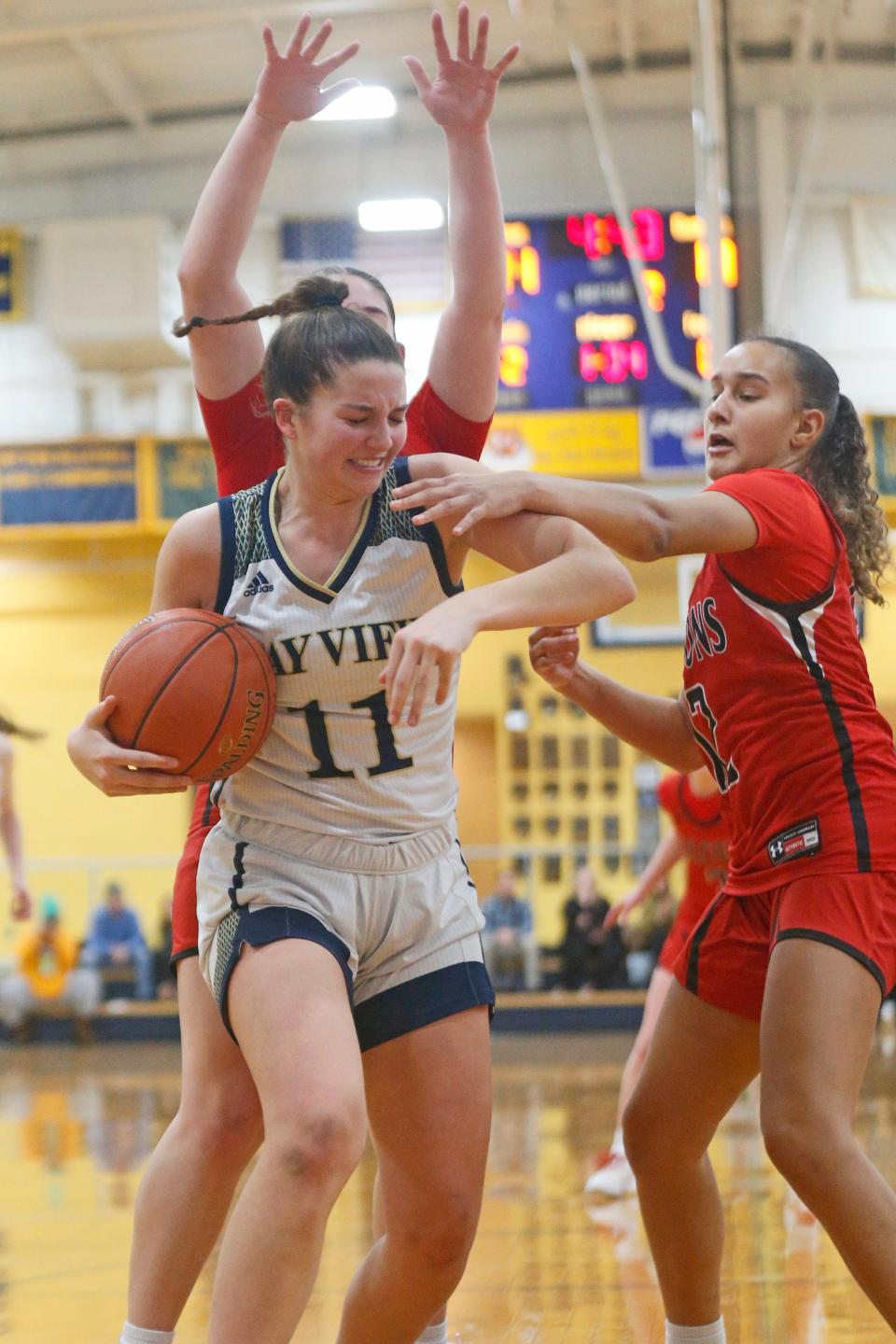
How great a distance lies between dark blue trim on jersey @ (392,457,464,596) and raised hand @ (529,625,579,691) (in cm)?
36

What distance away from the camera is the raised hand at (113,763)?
2.54 meters

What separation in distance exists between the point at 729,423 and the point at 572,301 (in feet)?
35.1

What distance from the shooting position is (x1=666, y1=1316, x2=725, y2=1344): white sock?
298 centimetres

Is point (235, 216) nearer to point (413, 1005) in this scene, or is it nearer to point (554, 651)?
point (554, 651)

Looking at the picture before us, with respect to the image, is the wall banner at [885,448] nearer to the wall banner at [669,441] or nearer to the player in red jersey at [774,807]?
the wall banner at [669,441]

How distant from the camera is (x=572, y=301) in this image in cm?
1354

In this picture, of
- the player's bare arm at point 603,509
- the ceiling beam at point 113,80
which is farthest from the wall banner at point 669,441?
the player's bare arm at point 603,509

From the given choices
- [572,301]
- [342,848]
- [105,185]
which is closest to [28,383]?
[105,185]

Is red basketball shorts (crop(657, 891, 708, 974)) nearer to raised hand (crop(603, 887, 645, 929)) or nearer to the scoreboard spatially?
raised hand (crop(603, 887, 645, 929))

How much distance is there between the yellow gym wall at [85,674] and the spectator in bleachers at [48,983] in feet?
7.07

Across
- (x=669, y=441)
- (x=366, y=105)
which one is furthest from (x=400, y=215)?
(x=669, y=441)

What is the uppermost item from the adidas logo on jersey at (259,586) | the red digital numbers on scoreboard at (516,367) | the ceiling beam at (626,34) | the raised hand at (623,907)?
the ceiling beam at (626,34)

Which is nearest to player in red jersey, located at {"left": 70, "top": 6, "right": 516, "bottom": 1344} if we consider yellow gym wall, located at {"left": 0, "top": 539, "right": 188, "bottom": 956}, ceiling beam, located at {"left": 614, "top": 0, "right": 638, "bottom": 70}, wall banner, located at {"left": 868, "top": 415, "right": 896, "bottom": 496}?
wall banner, located at {"left": 868, "top": 415, "right": 896, "bottom": 496}

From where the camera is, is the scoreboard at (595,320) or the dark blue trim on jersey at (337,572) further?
the scoreboard at (595,320)
